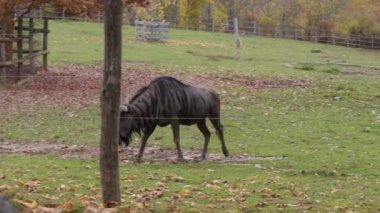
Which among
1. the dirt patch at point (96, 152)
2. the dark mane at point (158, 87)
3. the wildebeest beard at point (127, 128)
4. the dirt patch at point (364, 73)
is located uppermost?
the dark mane at point (158, 87)

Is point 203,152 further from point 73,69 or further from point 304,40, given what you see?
point 304,40

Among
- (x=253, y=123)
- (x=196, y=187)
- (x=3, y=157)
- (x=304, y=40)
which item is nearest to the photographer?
(x=196, y=187)

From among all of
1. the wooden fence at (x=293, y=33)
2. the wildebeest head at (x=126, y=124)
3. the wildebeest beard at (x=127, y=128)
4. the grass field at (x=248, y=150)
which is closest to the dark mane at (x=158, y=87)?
the wildebeest head at (x=126, y=124)

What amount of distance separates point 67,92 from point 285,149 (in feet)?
32.5

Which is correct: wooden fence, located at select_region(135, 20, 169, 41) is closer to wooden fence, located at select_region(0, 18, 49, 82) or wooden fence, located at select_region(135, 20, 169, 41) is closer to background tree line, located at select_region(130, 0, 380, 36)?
background tree line, located at select_region(130, 0, 380, 36)

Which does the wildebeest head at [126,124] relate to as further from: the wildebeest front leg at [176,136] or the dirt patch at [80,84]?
the dirt patch at [80,84]

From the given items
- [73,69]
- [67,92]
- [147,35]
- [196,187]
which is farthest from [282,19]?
[196,187]

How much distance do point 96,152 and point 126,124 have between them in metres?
1.25

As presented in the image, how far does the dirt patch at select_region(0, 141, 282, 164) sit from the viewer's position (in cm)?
1351

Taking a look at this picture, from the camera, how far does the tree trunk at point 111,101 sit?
7430 mm

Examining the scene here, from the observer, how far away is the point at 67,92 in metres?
22.5

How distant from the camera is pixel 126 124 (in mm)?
13203

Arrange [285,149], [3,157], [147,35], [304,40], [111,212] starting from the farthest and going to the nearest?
[304,40] → [147,35] → [285,149] → [3,157] → [111,212]

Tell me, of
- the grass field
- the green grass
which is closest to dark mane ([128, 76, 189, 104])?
the grass field
